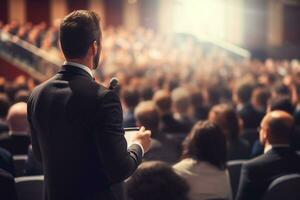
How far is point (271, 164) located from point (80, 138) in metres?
1.83

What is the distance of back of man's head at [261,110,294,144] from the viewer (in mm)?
3744

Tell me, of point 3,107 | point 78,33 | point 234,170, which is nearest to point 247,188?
point 234,170

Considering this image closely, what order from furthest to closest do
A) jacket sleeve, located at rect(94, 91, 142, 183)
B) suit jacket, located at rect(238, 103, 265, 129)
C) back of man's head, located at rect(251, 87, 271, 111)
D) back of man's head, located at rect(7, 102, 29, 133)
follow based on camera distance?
1. back of man's head, located at rect(251, 87, 271, 111)
2. suit jacket, located at rect(238, 103, 265, 129)
3. back of man's head, located at rect(7, 102, 29, 133)
4. jacket sleeve, located at rect(94, 91, 142, 183)

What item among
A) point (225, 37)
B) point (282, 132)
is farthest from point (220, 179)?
point (225, 37)

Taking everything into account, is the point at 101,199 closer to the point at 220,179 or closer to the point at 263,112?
the point at 220,179

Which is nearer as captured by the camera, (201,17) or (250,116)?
(250,116)

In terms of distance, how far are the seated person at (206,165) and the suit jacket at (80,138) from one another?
115 centimetres

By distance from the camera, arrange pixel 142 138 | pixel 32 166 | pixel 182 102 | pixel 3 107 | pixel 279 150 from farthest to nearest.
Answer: pixel 182 102
pixel 3 107
pixel 32 166
pixel 279 150
pixel 142 138

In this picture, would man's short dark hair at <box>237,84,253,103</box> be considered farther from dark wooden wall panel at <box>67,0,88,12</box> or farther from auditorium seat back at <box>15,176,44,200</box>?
dark wooden wall panel at <box>67,0,88,12</box>

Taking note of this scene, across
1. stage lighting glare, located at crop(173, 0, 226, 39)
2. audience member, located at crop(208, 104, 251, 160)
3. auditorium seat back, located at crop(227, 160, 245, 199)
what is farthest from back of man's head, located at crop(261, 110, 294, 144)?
stage lighting glare, located at crop(173, 0, 226, 39)

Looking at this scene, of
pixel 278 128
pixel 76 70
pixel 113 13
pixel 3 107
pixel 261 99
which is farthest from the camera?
pixel 113 13

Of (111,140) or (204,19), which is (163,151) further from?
(204,19)

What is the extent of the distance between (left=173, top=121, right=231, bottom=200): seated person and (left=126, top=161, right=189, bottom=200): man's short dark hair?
3.14 feet

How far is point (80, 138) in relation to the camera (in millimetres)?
2105
